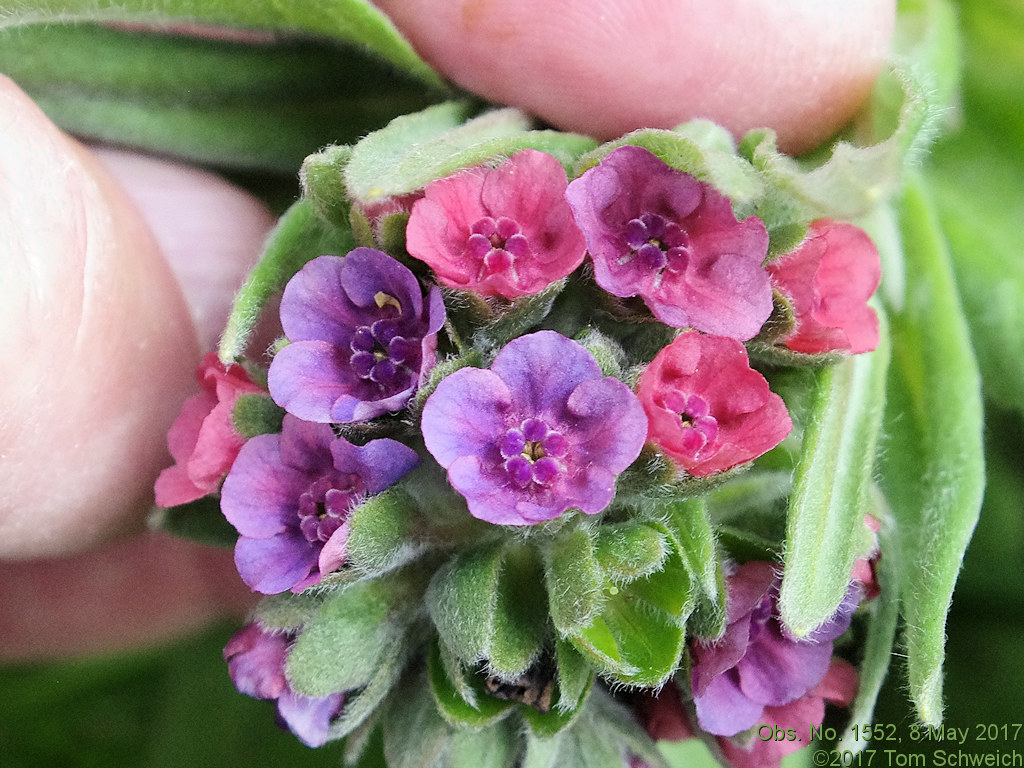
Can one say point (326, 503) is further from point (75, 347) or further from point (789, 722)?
point (789, 722)

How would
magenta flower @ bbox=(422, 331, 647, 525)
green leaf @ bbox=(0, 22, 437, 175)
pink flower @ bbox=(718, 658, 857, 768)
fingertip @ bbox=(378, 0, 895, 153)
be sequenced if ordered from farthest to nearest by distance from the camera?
green leaf @ bbox=(0, 22, 437, 175), fingertip @ bbox=(378, 0, 895, 153), pink flower @ bbox=(718, 658, 857, 768), magenta flower @ bbox=(422, 331, 647, 525)

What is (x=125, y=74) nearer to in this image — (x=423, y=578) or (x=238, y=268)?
(x=238, y=268)

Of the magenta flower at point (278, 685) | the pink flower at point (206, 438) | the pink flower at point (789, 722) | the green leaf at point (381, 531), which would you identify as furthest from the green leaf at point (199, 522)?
the pink flower at point (789, 722)

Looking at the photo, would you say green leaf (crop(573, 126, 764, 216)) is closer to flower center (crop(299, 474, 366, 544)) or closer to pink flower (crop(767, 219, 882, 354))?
pink flower (crop(767, 219, 882, 354))

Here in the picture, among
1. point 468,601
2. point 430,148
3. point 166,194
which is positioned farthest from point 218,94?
point 468,601

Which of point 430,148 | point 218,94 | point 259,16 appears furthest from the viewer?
point 218,94

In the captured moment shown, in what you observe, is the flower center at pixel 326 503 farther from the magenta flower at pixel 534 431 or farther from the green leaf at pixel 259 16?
the green leaf at pixel 259 16

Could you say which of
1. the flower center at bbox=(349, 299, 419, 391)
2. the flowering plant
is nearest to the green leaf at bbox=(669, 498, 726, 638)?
the flowering plant

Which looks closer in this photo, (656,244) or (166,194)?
(656,244)

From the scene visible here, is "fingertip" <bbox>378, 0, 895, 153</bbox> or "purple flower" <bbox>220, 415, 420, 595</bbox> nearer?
"purple flower" <bbox>220, 415, 420, 595</bbox>
